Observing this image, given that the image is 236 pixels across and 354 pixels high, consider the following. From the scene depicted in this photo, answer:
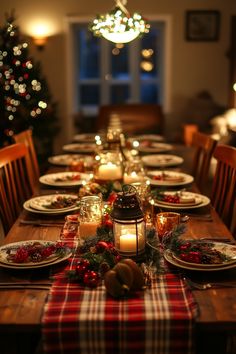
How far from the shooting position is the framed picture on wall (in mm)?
7383

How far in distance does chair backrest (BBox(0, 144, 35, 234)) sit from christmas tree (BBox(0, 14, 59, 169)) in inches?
104

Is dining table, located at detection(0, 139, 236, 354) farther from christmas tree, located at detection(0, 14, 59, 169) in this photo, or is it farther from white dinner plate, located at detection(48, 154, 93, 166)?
christmas tree, located at detection(0, 14, 59, 169)

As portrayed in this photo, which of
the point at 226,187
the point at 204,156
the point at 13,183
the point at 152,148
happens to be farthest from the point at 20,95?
the point at 226,187

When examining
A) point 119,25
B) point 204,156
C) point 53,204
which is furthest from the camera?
point 204,156

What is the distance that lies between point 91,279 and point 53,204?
2.83 feet

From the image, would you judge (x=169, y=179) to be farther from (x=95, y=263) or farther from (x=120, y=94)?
(x=120, y=94)

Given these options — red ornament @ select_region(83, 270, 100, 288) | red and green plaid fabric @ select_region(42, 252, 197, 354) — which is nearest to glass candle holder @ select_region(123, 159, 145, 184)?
red ornament @ select_region(83, 270, 100, 288)

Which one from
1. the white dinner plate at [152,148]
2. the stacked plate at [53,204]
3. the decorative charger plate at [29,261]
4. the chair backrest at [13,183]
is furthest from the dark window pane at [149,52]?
the decorative charger plate at [29,261]

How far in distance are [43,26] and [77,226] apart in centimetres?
598

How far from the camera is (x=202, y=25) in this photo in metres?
7.39

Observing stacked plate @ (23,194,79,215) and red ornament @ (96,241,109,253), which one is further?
stacked plate @ (23,194,79,215)

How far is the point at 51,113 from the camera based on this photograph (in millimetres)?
7121

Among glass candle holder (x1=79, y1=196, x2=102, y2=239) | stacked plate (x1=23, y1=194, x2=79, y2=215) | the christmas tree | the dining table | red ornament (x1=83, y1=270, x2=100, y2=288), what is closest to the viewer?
the dining table

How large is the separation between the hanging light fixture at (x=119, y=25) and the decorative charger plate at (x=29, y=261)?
1.49 meters
